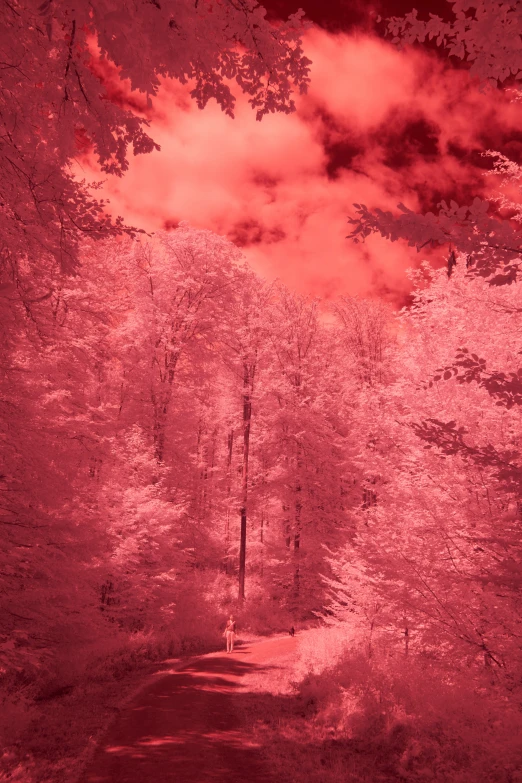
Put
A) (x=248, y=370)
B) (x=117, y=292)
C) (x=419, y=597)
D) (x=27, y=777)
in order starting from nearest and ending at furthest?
(x=27, y=777) < (x=419, y=597) < (x=117, y=292) < (x=248, y=370)

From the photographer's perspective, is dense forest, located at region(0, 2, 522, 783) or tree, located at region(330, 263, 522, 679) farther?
tree, located at region(330, 263, 522, 679)

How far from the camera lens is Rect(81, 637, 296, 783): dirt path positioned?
20.6ft

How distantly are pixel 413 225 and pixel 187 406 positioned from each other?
18934mm

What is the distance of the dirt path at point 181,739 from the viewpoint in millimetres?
6285

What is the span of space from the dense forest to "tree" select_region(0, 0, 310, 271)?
0.09 feet

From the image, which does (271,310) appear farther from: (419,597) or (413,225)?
(413,225)

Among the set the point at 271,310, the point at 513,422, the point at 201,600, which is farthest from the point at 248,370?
the point at 513,422

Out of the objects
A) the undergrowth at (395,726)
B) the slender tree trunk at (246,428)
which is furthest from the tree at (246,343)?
the undergrowth at (395,726)

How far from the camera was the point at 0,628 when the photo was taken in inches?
330

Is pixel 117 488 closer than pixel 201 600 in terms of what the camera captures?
Yes

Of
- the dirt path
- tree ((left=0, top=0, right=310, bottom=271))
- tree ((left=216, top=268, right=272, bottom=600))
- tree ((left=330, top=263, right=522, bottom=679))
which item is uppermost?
tree ((left=216, top=268, right=272, bottom=600))

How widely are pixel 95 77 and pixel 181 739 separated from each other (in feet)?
28.7

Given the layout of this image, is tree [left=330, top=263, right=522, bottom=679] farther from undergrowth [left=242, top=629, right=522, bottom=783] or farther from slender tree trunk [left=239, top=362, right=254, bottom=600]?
slender tree trunk [left=239, top=362, right=254, bottom=600]

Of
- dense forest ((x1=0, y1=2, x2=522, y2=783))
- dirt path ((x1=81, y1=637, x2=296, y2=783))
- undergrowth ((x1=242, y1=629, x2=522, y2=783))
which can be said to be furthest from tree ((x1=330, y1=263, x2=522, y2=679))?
dirt path ((x1=81, y1=637, x2=296, y2=783))
